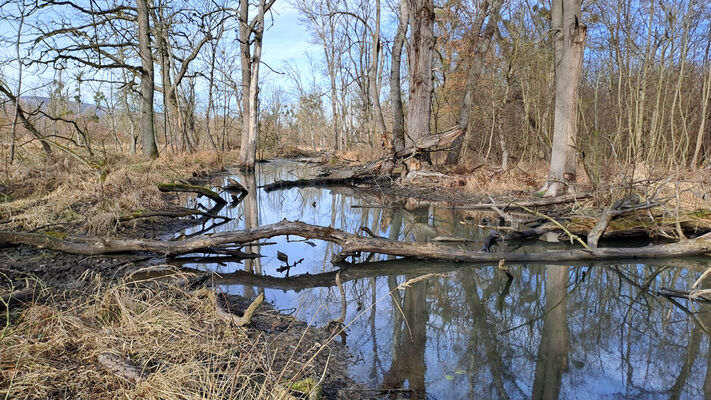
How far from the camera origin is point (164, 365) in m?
2.67

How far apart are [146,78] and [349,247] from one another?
14.7 metres

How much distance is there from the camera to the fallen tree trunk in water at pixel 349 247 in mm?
5859

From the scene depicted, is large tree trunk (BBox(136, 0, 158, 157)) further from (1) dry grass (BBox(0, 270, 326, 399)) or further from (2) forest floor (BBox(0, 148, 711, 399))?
(1) dry grass (BBox(0, 270, 326, 399))

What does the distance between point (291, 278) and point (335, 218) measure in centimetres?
434

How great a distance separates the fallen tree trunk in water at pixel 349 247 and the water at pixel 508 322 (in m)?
0.24

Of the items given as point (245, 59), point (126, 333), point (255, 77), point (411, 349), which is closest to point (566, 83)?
point (411, 349)

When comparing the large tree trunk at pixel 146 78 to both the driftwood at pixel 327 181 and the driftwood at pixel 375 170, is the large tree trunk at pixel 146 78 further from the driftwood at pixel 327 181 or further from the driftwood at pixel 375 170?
the driftwood at pixel 375 170

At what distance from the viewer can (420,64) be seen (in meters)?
13.8

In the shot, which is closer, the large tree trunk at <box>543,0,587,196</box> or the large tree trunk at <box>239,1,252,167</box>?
the large tree trunk at <box>543,0,587,196</box>

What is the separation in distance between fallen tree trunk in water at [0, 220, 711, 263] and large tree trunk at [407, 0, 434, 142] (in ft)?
27.6

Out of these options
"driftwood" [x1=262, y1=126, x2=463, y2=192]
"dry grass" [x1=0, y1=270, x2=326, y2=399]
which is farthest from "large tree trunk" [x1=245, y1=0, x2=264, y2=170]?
"dry grass" [x1=0, y1=270, x2=326, y2=399]

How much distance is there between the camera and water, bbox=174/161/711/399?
11.0 feet

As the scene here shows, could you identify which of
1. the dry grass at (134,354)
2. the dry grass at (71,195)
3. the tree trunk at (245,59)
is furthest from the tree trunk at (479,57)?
the dry grass at (134,354)

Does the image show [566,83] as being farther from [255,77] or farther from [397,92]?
[255,77]
